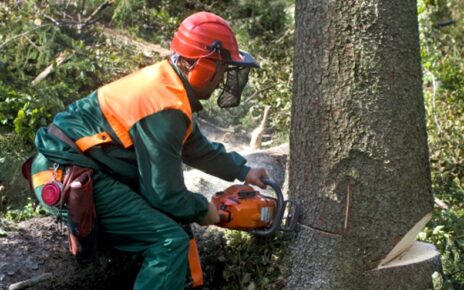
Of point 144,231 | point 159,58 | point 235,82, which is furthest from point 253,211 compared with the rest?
point 159,58

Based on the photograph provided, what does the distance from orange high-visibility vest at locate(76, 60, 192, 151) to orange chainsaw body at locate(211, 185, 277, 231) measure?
50 cm

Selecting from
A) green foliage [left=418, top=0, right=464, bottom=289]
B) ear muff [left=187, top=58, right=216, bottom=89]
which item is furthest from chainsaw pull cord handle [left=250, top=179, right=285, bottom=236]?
green foliage [left=418, top=0, right=464, bottom=289]

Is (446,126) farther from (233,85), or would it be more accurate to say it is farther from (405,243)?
(233,85)

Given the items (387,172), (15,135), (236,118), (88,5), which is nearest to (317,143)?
(387,172)

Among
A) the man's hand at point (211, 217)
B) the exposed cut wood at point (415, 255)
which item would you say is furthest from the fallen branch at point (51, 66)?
the exposed cut wood at point (415, 255)

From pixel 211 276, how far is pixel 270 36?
20.4 feet

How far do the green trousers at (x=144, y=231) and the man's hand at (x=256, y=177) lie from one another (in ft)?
2.10

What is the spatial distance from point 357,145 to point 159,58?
5.41 meters

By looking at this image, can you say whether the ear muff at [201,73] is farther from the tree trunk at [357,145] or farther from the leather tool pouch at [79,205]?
the leather tool pouch at [79,205]

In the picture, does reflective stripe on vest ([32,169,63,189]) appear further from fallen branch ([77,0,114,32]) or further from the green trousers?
fallen branch ([77,0,114,32])

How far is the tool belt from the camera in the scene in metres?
3.12

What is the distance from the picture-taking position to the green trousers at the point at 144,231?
312 centimetres

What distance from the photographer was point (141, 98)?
3047 millimetres

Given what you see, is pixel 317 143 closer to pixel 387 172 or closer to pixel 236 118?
pixel 387 172
